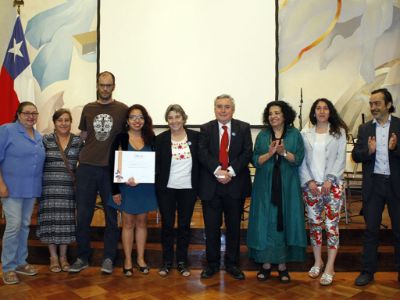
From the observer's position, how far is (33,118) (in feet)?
10.4

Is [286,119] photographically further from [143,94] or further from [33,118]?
[143,94]

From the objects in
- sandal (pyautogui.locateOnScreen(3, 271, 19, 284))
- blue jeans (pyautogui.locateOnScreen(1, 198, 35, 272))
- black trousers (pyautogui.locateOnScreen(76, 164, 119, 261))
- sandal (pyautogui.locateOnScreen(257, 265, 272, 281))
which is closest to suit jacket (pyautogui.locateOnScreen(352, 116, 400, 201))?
sandal (pyautogui.locateOnScreen(257, 265, 272, 281))

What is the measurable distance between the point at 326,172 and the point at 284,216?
509mm

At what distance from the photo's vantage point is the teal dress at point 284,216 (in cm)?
293

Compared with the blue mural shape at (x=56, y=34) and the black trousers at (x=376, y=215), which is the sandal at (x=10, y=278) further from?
the blue mural shape at (x=56, y=34)

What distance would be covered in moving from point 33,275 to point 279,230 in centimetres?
223

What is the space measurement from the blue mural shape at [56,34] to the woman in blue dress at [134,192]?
3301 millimetres

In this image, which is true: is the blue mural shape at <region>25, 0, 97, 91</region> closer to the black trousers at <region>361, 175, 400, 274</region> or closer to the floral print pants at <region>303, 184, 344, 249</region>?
the floral print pants at <region>303, 184, 344, 249</region>

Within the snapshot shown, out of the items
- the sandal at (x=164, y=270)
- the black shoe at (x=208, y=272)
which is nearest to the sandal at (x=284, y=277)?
the black shoe at (x=208, y=272)

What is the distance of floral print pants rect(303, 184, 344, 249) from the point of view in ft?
9.69

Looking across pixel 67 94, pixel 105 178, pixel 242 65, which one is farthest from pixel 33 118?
pixel 242 65

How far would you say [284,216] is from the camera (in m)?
2.96

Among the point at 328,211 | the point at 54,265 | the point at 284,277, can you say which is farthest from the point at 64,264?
the point at 328,211

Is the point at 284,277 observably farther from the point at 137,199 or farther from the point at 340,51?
the point at 340,51
